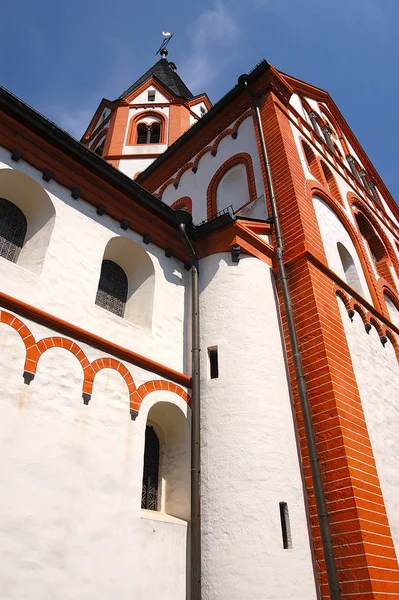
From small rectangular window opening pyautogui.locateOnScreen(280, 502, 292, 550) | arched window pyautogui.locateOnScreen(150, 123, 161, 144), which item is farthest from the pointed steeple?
small rectangular window opening pyautogui.locateOnScreen(280, 502, 292, 550)

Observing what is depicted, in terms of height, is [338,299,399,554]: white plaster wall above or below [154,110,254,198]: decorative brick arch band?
below

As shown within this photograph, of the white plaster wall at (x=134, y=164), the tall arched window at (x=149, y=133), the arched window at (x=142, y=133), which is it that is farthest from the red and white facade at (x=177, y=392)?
the arched window at (x=142, y=133)

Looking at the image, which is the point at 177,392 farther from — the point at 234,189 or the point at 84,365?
the point at 234,189

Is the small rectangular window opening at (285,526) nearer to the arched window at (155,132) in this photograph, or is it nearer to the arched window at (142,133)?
the arched window at (155,132)

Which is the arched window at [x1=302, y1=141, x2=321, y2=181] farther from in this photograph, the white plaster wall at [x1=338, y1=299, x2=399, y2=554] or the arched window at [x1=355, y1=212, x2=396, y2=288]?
the white plaster wall at [x1=338, y1=299, x2=399, y2=554]

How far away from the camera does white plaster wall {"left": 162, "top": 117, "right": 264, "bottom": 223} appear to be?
11.7 meters

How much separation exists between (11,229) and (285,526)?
19.2 ft

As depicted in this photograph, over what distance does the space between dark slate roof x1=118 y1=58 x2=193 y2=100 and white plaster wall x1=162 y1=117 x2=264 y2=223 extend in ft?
38.3

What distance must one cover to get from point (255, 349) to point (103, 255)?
3.04 meters

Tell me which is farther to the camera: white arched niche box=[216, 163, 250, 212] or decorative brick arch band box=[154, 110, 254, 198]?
decorative brick arch band box=[154, 110, 254, 198]

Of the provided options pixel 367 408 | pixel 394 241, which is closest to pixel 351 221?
pixel 394 241

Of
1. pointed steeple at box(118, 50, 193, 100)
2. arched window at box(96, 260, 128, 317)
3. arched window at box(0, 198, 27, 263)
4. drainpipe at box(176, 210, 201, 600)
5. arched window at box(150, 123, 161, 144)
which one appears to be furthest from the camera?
pointed steeple at box(118, 50, 193, 100)

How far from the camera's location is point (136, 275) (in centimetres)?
878

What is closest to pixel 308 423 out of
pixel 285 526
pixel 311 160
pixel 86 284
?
pixel 285 526
